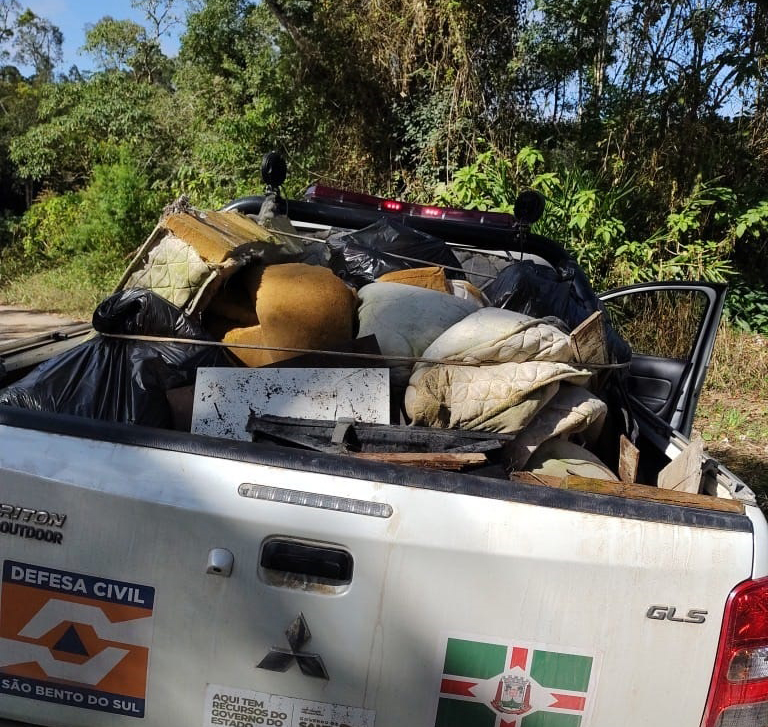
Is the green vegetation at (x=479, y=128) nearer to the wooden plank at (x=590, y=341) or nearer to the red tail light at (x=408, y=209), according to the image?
the red tail light at (x=408, y=209)

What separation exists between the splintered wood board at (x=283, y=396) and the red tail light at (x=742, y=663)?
3.43ft

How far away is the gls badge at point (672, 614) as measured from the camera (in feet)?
5.45

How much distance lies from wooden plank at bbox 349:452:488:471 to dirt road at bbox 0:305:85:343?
899cm

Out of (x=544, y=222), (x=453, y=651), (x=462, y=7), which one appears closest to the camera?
(x=453, y=651)

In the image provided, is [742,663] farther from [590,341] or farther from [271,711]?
[590,341]

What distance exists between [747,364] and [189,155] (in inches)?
434

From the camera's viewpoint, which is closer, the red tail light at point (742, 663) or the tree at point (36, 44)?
the red tail light at point (742, 663)

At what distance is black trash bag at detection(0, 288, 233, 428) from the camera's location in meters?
2.30

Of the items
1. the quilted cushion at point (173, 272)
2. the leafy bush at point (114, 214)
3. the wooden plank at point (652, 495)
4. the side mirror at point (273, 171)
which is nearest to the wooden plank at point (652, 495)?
the wooden plank at point (652, 495)

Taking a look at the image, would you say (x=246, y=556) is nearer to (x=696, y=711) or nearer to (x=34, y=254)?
(x=696, y=711)

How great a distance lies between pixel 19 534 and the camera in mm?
1750

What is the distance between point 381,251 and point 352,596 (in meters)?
2.29

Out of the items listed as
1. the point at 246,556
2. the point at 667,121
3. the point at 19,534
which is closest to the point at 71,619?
the point at 19,534

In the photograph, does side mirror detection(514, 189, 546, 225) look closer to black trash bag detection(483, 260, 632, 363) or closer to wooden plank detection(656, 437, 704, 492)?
black trash bag detection(483, 260, 632, 363)
